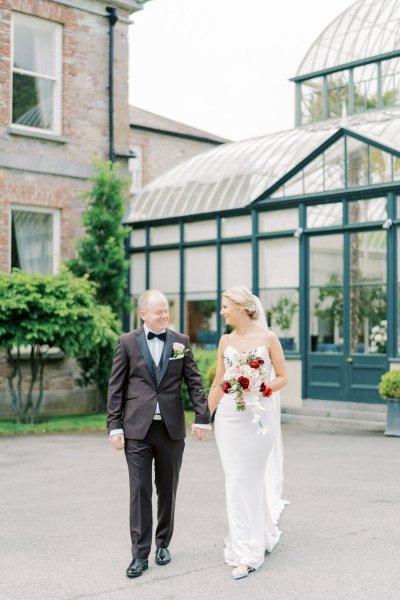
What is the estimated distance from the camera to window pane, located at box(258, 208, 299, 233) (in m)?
16.9

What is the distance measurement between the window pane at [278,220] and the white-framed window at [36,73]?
465 cm

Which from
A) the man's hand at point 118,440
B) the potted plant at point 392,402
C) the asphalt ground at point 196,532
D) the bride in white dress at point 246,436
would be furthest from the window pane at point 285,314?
the man's hand at point 118,440

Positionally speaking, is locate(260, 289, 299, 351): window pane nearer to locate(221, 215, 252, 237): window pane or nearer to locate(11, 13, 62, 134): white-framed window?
locate(221, 215, 252, 237): window pane

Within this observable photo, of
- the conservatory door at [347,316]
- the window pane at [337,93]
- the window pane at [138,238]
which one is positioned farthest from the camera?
the window pane at [337,93]

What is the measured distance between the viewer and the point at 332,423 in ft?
49.6

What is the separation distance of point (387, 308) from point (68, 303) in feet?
18.4

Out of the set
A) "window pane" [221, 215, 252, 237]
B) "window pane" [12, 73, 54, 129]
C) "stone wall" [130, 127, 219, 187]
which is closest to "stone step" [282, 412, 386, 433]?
"window pane" [221, 215, 252, 237]

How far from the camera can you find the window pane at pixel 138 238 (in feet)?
66.2

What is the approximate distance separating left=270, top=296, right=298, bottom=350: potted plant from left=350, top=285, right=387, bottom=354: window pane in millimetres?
1343

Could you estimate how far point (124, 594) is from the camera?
5.34 m

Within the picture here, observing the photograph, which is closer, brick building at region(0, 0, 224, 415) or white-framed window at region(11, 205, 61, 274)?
brick building at region(0, 0, 224, 415)

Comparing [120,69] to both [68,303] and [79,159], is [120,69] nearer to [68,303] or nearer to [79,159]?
[79,159]

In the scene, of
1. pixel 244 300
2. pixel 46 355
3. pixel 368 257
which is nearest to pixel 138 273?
pixel 46 355

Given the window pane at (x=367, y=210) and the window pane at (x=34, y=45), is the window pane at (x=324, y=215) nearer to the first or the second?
the window pane at (x=367, y=210)
